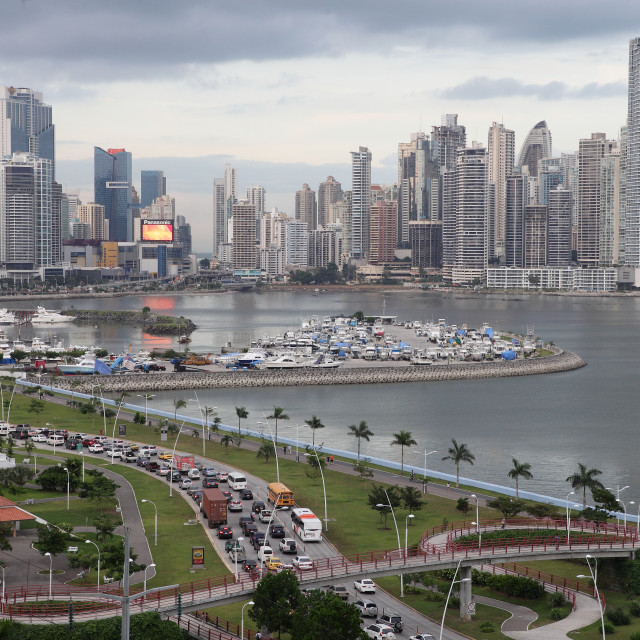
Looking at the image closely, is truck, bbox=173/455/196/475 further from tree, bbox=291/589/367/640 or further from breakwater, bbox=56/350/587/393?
breakwater, bbox=56/350/587/393

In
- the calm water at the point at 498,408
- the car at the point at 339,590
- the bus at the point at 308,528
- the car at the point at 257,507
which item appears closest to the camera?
the car at the point at 339,590

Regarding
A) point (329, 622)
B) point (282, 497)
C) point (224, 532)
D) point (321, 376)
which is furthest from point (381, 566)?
point (321, 376)

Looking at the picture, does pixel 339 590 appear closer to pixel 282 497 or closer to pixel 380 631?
pixel 380 631

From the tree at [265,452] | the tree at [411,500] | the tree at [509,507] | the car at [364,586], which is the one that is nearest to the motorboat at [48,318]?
the tree at [265,452]

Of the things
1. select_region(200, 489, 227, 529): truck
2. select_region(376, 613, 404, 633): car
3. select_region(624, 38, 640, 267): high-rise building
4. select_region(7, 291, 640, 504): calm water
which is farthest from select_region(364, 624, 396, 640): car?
select_region(624, 38, 640, 267): high-rise building

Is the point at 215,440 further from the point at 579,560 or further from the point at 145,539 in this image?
the point at 579,560

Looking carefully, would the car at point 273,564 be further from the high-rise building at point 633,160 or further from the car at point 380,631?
the high-rise building at point 633,160

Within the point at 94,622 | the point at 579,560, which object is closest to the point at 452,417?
the point at 579,560
